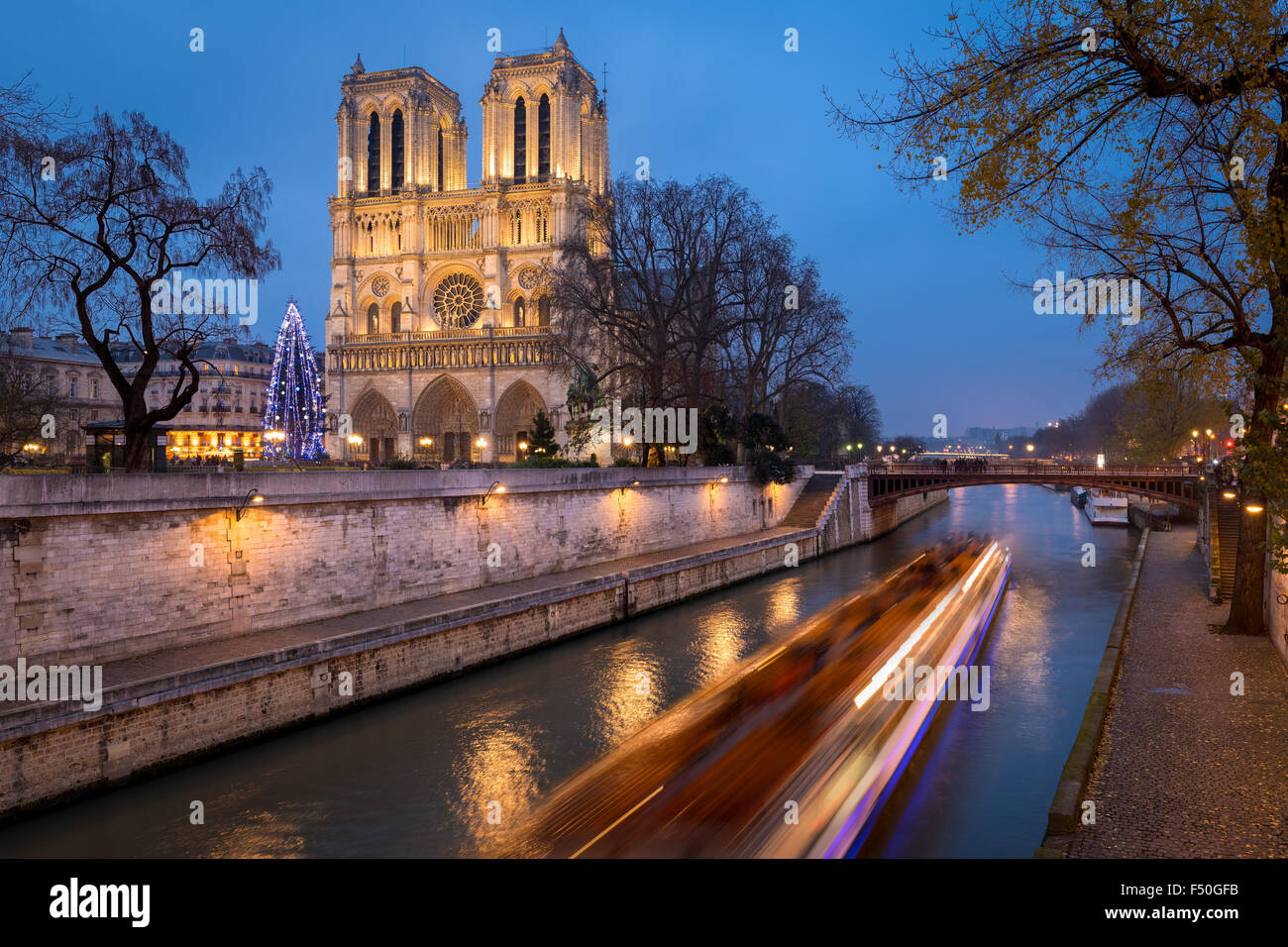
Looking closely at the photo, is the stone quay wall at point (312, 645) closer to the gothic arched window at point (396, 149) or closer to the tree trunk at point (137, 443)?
the tree trunk at point (137, 443)

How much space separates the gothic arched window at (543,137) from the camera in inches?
2440

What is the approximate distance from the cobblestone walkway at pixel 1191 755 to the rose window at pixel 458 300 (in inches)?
2104

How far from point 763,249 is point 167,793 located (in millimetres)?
30804

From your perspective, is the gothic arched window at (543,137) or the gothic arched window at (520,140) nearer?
the gothic arched window at (543,137)

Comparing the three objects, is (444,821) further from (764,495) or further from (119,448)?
(764,495)

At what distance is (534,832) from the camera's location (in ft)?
26.2

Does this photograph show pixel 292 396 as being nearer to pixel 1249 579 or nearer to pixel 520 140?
pixel 1249 579

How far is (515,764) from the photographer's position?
12977 mm

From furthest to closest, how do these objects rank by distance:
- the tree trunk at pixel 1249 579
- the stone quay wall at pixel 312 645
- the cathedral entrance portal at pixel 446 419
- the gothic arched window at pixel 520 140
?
1. the gothic arched window at pixel 520 140
2. the cathedral entrance portal at pixel 446 419
3. the tree trunk at pixel 1249 579
4. the stone quay wall at pixel 312 645

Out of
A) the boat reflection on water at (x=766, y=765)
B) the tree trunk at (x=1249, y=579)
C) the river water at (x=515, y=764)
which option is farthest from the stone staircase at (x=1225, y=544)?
the boat reflection on water at (x=766, y=765)

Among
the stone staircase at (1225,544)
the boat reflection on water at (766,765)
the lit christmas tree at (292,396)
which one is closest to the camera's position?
the boat reflection on water at (766,765)

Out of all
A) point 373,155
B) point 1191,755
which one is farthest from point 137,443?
point 373,155

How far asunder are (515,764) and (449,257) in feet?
181

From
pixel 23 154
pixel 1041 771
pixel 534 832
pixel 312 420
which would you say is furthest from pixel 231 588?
pixel 312 420
